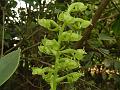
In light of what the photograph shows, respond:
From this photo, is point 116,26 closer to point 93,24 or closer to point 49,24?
point 93,24

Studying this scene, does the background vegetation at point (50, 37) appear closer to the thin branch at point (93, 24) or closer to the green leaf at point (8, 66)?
the thin branch at point (93, 24)

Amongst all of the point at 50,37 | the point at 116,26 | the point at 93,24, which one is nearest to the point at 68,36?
the point at 93,24

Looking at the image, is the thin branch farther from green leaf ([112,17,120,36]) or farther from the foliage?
the foliage

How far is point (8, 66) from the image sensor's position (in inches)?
29.5

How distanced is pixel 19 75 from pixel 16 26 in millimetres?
281

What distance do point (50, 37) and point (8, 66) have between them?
130 cm

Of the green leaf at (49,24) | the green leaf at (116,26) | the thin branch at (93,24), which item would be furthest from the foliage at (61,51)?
Answer: the green leaf at (116,26)

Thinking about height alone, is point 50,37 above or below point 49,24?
below

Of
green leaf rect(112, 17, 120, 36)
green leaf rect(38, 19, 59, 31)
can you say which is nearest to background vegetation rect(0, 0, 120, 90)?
green leaf rect(112, 17, 120, 36)

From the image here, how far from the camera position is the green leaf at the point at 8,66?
0.73m

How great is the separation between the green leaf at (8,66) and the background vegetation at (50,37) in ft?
3.63

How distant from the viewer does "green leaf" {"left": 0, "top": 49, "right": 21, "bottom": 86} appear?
73cm

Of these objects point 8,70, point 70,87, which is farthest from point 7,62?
point 70,87

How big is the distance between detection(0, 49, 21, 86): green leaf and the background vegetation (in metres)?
1.11
